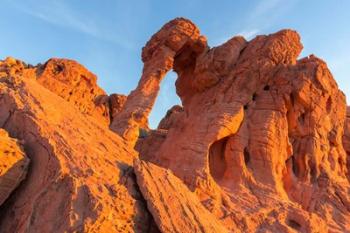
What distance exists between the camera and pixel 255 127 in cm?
1462

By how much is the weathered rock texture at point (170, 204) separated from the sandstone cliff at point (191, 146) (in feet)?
0.08

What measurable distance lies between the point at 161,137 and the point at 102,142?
10257 mm

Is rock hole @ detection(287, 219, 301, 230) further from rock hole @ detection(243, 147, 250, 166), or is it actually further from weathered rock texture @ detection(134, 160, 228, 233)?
weathered rock texture @ detection(134, 160, 228, 233)

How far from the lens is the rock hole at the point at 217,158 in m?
14.4

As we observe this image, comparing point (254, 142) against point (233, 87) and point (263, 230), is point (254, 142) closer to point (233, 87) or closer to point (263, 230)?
point (233, 87)

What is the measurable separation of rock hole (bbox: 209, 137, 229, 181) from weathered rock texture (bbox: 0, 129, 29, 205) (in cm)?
918

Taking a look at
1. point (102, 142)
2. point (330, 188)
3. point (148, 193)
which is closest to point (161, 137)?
point (330, 188)

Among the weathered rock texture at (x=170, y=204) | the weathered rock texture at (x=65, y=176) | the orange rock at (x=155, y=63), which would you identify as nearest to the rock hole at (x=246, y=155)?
the orange rock at (x=155, y=63)

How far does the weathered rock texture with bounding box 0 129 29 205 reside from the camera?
5.89 meters

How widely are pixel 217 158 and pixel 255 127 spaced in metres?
1.85

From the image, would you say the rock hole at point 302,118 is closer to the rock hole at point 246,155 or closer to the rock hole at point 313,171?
the rock hole at point 313,171

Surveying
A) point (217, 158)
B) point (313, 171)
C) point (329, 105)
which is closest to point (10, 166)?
point (217, 158)

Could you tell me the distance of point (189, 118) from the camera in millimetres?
15820

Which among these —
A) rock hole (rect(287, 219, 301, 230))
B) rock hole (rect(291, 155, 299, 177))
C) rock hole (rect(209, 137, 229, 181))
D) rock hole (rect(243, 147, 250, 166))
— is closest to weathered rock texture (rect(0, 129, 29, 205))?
rock hole (rect(287, 219, 301, 230))
